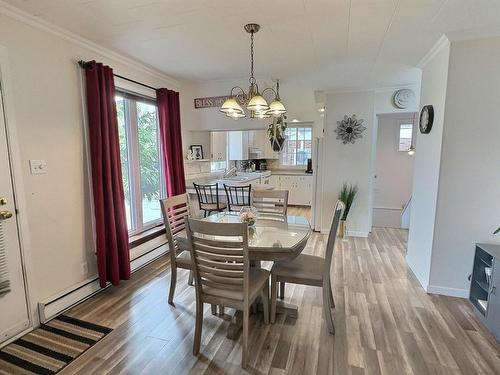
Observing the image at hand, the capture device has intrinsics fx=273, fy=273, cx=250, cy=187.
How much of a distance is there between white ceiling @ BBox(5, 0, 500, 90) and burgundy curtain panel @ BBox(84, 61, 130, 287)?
43 cm

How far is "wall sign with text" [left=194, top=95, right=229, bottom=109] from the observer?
4102 millimetres

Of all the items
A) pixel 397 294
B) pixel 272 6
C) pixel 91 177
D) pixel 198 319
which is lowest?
pixel 397 294

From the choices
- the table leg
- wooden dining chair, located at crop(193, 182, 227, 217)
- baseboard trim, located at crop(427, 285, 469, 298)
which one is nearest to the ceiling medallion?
baseboard trim, located at crop(427, 285, 469, 298)

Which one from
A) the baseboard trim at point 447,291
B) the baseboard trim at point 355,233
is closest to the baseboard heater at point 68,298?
the baseboard trim at point 447,291

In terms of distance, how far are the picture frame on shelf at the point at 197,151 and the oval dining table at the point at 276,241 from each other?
198cm

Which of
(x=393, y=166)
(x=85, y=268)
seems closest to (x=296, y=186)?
(x=393, y=166)

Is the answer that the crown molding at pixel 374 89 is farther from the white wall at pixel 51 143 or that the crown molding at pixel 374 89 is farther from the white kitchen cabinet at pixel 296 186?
the white wall at pixel 51 143

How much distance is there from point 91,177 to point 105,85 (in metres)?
0.91

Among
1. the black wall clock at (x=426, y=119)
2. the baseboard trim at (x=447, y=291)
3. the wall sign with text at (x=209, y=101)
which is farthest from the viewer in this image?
the wall sign with text at (x=209, y=101)

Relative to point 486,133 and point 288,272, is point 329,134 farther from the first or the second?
point 288,272

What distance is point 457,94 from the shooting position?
2.44 meters

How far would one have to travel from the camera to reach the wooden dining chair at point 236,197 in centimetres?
413

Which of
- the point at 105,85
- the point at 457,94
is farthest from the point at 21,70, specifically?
the point at 457,94

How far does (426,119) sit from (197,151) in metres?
3.26
